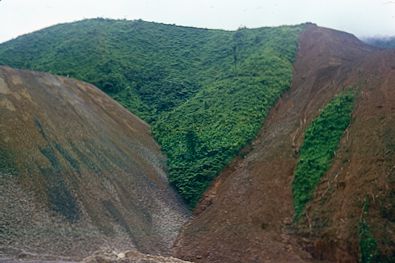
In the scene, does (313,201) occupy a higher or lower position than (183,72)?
lower

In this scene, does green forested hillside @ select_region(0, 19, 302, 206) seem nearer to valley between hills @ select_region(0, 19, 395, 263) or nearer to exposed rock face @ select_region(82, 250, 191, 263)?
valley between hills @ select_region(0, 19, 395, 263)

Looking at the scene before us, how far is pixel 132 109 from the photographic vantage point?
50.1m

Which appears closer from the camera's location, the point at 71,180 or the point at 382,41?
the point at 71,180

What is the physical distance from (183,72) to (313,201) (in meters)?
32.1

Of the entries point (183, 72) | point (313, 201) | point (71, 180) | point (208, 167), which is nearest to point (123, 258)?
point (71, 180)

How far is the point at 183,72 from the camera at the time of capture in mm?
59062

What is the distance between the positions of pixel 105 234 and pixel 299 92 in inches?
923

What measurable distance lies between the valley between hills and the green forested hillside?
8.4 inches

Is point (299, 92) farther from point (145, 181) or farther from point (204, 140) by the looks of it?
point (145, 181)

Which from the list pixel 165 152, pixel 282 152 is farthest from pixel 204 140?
pixel 282 152

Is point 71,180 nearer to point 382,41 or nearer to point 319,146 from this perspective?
point 319,146

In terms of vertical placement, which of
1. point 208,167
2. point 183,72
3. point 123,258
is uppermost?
point 183,72

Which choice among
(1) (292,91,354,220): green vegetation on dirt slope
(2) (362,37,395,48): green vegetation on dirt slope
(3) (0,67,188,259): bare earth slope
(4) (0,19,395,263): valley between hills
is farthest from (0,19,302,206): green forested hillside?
(2) (362,37,395,48): green vegetation on dirt slope

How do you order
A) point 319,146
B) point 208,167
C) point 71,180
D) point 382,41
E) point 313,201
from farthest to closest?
point 382,41, point 208,167, point 319,146, point 313,201, point 71,180
